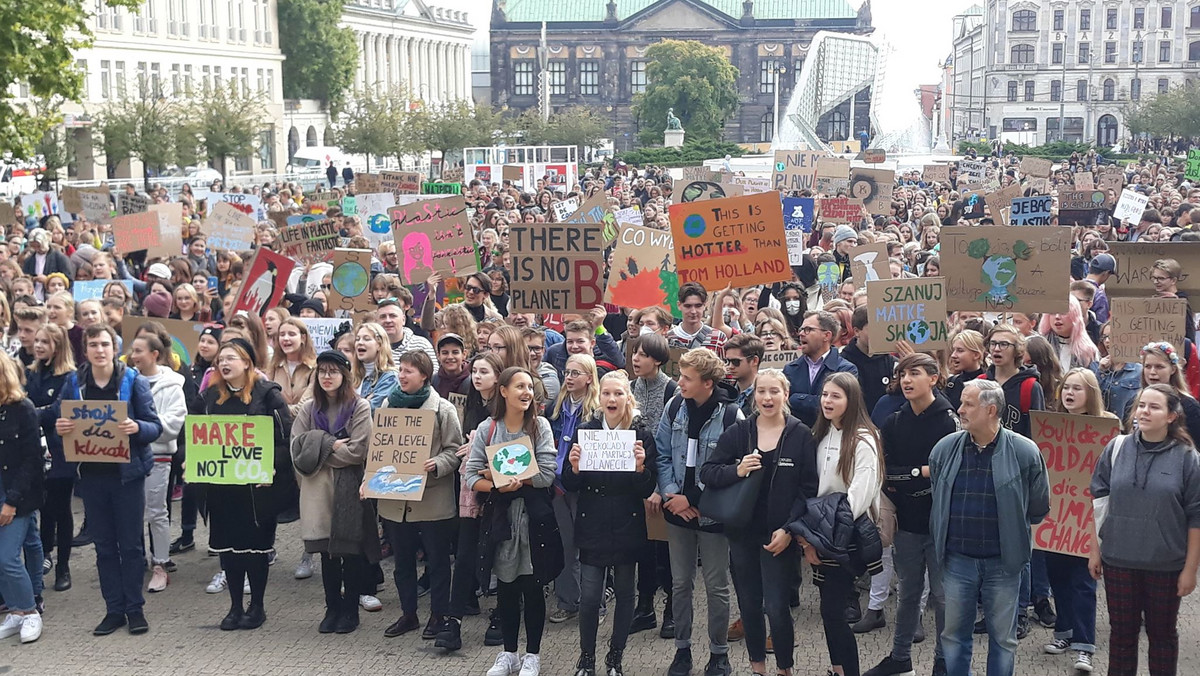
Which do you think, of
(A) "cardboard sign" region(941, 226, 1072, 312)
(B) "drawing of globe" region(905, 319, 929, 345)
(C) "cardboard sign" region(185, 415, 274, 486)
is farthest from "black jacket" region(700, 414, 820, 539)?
(A) "cardboard sign" region(941, 226, 1072, 312)

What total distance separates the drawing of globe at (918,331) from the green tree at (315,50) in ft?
255

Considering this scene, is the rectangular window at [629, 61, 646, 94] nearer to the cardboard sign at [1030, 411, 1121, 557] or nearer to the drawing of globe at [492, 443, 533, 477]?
the cardboard sign at [1030, 411, 1121, 557]

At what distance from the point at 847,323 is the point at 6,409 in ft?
18.0

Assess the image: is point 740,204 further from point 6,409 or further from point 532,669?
point 6,409

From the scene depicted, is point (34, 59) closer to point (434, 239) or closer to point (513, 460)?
point (434, 239)

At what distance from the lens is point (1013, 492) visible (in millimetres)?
6551

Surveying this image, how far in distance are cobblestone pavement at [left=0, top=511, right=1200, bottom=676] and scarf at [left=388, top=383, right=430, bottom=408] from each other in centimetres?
139

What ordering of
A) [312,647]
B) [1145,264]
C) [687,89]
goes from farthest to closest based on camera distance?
[687,89], [1145,264], [312,647]

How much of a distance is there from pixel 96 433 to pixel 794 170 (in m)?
18.6

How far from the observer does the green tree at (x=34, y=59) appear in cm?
2294

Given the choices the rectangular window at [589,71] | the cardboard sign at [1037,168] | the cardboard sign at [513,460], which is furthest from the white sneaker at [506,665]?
the rectangular window at [589,71]

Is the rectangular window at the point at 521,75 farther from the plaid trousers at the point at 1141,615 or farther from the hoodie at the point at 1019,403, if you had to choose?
the plaid trousers at the point at 1141,615

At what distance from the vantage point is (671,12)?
138 meters

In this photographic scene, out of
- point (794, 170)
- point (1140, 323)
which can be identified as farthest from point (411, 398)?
point (794, 170)
